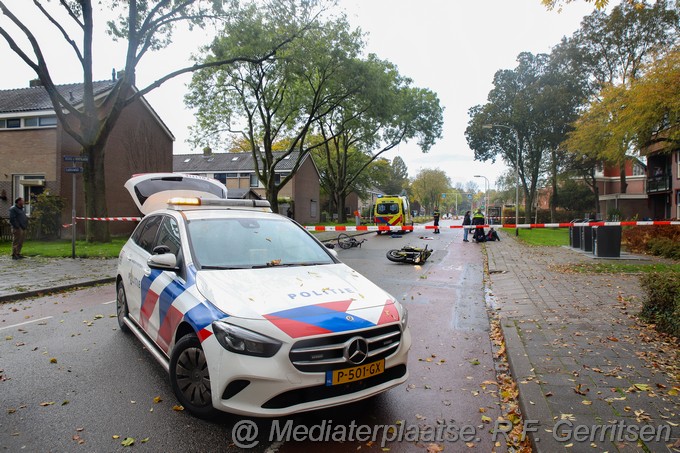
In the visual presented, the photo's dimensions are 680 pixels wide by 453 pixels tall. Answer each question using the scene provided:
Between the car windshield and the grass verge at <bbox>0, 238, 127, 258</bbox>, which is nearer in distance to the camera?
the car windshield

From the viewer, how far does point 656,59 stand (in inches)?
626

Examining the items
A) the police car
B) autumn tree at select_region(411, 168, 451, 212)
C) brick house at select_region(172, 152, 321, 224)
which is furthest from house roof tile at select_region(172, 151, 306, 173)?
autumn tree at select_region(411, 168, 451, 212)

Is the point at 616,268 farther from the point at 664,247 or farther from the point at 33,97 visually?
the point at 33,97

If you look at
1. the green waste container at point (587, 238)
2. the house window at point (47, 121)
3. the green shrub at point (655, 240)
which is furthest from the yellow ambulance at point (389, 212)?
the house window at point (47, 121)

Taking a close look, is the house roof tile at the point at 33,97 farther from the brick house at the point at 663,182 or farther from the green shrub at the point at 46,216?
the brick house at the point at 663,182

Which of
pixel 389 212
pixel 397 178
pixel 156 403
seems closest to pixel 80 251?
pixel 156 403

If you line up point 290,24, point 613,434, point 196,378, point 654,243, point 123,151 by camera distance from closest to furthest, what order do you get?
point 613,434 < point 196,378 < point 654,243 < point 290,24 < point 123,151

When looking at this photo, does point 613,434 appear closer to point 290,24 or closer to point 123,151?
point 290,24

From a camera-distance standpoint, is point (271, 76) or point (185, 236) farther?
point (271, 76)

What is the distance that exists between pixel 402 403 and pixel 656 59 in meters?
18.3

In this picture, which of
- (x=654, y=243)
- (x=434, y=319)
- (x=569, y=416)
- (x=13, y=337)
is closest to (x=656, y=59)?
(x=654, y=243)

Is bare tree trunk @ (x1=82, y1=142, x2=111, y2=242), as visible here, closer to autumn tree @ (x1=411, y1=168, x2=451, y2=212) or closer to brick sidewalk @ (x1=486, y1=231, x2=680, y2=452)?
brick sidewalk @ (x1=486, y1=231, x2=680, y2=452)

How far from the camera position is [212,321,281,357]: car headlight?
2807 millimetres

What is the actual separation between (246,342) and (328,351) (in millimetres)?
551
